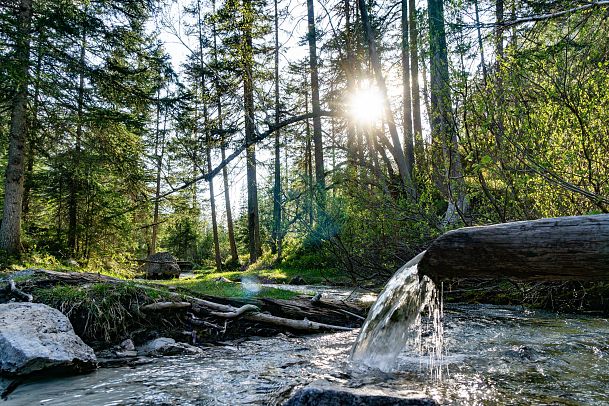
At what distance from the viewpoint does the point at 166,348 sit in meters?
5.27

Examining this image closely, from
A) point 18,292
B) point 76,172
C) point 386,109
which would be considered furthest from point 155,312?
point 76,172

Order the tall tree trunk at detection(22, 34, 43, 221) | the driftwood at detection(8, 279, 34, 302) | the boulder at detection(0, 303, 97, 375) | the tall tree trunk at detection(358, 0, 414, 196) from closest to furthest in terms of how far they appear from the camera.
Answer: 1. the boulder at detection(0, 303, 97, 375)
2. the driftwood at detection(8, 279, 34, 302)
3. the tall tree trunk at detection(358, 0, 414, 196)
4. the tall tree trunk at detection(22, 34, 43, 221)

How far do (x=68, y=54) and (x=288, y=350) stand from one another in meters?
13.4

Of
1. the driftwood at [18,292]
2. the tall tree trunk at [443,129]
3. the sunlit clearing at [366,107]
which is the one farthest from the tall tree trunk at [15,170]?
the tall tree trunk at [443,129]

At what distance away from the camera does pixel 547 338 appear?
5672 mm

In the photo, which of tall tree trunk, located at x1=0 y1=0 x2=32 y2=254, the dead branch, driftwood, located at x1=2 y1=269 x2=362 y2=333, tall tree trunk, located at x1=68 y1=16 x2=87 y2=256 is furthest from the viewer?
tall tree trunk, located at x1=68 y1=16 x2=87 y2=256

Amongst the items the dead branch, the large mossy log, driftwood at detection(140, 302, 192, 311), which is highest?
the large mossy log

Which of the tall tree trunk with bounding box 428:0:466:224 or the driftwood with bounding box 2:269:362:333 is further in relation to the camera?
the tall tree trunk with bounding box 428:0:466:224

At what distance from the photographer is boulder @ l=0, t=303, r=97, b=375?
13.0 ft

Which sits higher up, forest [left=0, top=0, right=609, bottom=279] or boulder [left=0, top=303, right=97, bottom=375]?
forest [left=0, top=0, right=609, bottom=279]

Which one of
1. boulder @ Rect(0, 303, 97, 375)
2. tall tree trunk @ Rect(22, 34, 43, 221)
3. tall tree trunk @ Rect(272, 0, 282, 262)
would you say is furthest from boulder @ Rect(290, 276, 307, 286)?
boulder @ Rect(0, 303, 97, 375)

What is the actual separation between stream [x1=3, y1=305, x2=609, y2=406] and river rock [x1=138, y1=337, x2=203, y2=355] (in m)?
→ 0.19

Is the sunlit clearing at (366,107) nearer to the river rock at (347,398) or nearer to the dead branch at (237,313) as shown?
the dead branch at (237,313)

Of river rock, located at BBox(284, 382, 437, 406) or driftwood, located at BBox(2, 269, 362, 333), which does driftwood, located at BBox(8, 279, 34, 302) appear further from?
river rock, located at BBox(284, 382, 437, 406)
